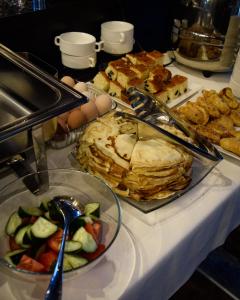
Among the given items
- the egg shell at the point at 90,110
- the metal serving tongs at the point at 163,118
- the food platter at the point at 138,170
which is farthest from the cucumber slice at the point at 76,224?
the egg shell at the point at 90,110

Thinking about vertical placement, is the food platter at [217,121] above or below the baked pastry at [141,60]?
below

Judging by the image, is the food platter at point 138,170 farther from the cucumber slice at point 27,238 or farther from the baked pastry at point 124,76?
the baked pastry at point 124,76

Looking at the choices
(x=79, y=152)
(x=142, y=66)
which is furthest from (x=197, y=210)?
(x=142, y=66)

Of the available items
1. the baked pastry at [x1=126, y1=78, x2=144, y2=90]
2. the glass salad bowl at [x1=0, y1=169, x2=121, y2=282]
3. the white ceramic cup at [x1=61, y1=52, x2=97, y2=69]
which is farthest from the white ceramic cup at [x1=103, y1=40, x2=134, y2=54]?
the glass salad bowl at [x1=0, y1=169, x2=121, y2=282]

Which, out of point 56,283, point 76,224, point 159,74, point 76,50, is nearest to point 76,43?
point 76,50

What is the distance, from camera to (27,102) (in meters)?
0.75

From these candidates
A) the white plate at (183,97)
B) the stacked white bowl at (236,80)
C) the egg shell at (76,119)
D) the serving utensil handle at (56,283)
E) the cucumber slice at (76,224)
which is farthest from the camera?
the stacked white bowl at (236,80)

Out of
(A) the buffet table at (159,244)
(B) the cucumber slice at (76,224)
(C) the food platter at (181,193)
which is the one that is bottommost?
(A) the buffet table at (159,244)

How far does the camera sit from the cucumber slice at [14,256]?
483 mm

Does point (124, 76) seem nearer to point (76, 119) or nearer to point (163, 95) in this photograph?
point (163, 95)

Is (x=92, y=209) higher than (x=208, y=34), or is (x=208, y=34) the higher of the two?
(x=208, y=34)

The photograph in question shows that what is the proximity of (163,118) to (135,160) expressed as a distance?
0.20 metres

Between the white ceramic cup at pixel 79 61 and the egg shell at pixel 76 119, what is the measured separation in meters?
0.32

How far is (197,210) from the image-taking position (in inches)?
26.9
